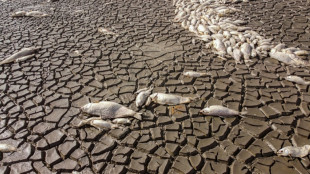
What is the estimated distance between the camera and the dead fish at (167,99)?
13.2 ft

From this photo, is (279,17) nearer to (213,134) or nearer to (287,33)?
(287,33)

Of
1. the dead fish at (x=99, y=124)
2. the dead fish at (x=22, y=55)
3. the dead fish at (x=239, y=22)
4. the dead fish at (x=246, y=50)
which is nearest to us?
the dead fish at (x=99, y=124)

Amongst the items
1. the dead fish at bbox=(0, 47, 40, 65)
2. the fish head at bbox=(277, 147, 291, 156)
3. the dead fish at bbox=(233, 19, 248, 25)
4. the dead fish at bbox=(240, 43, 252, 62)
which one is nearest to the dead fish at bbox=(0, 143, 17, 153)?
the dead fish at bbox=(0, 47, 40, 65)

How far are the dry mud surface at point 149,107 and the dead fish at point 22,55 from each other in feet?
0.59

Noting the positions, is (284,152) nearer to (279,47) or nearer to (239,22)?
(279,47)

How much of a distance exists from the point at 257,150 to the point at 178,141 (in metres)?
1.15

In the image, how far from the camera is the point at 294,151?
10.3 ft

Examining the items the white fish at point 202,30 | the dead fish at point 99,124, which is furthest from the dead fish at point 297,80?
the dead fish at point 99,124

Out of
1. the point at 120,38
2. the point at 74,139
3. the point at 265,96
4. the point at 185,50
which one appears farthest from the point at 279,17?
the point at 74,139

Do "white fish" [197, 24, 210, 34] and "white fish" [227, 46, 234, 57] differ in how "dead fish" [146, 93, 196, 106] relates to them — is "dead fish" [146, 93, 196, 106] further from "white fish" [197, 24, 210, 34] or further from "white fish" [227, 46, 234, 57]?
"white fish" [197, 24, 210, 34]

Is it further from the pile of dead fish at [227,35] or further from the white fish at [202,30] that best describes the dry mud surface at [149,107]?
the white fish at [202,30]

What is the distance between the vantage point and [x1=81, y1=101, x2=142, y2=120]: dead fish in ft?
12.3

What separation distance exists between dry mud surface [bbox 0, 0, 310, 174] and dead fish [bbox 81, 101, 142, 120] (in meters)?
0.15

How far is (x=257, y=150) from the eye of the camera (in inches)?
128
